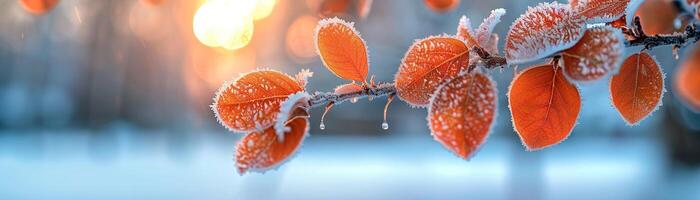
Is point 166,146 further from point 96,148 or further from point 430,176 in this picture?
point 430,176

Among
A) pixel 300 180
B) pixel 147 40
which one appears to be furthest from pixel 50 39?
pixel 300 180

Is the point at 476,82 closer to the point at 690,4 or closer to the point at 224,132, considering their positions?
the point at 690,4

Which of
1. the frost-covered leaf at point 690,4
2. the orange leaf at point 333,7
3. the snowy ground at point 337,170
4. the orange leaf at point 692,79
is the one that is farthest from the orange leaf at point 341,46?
the snowy ground at point 337,170

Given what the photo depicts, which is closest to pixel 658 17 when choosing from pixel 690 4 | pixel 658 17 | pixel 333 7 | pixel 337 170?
pixel 658 17

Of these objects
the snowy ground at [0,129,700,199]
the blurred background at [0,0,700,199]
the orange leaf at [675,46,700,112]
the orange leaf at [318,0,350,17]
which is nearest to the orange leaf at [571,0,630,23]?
the orange leaf at [318,0,350,17]

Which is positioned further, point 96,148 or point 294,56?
point 96,148

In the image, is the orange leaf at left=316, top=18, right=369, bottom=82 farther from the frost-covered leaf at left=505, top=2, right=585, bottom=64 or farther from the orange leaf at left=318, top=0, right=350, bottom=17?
the orange leaf at left=318, top=0, right=350, bottom=17

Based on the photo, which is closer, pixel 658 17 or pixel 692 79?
pixel 658 17
